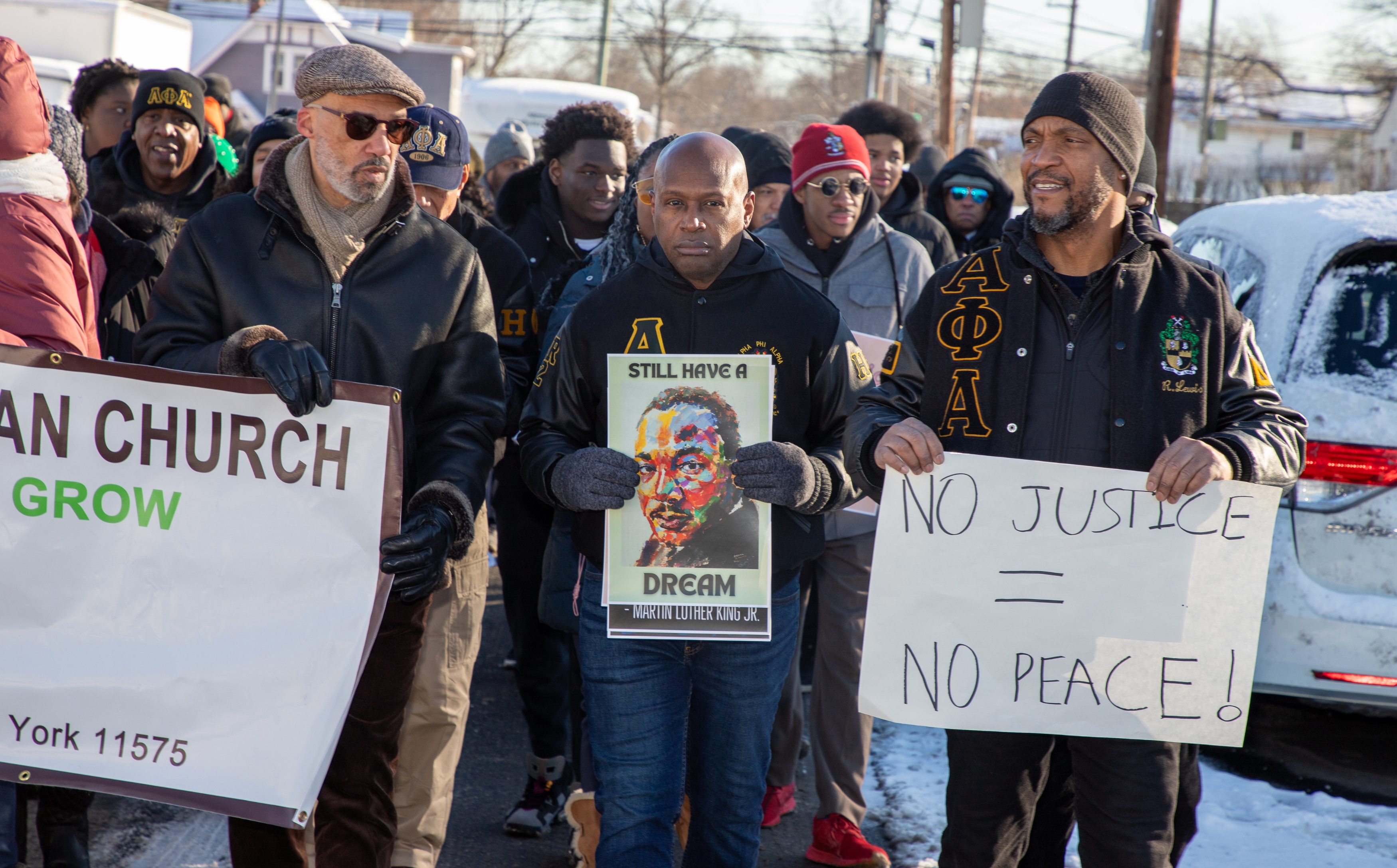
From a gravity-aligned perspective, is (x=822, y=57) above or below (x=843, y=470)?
above

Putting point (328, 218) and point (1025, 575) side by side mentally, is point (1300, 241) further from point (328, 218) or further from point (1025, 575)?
point (328, 218)

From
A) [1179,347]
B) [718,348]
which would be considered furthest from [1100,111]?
[718,348]

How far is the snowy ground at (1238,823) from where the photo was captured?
3871mm

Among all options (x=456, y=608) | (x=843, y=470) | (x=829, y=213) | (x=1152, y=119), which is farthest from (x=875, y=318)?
(x=1152, y=119)

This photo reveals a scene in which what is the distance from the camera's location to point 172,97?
5512mm

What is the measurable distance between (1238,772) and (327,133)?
4.00 metres

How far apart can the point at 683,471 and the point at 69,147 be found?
85.8 inches

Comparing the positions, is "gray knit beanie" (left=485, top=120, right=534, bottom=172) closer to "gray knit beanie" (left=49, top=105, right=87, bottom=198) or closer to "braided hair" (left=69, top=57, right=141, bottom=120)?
"braided hair" (left=69, top=57, right=141, bottom=120)

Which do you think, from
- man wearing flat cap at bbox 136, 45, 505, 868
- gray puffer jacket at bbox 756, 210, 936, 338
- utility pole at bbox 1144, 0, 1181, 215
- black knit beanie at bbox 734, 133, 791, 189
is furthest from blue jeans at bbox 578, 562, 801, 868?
utility pole at bbox 1144, 0, 1181, 215

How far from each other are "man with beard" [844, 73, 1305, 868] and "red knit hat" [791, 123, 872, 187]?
1.60m

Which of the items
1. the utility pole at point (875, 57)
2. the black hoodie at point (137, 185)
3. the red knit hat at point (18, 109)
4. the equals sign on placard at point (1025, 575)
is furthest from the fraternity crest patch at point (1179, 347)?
the utility pole at point (875, 57)

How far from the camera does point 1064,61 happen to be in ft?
147

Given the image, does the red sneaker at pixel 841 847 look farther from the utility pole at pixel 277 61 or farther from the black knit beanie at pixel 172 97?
the utility pole at pixel 277 61

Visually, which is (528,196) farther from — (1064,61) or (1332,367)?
(1064,61)
